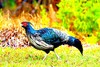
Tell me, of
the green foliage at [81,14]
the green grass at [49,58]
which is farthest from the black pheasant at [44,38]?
the green foliage at [81,14]

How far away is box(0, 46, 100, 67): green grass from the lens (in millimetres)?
11320

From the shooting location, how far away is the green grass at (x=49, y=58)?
37.1 ft

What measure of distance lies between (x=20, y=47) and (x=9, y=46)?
30cm

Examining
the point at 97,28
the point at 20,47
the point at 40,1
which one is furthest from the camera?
the point at 40,1

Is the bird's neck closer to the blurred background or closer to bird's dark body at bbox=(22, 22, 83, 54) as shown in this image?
bird's dark body at bbox=(22, 22, 83, 54)

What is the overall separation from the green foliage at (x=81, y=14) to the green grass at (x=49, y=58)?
2091 millimetres

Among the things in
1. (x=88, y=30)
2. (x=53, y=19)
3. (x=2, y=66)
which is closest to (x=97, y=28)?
(x=88, y=30)

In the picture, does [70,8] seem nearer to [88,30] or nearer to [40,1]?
[88,30]

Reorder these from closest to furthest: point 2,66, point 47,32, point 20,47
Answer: point 2,66, point 47,32, point 20,47

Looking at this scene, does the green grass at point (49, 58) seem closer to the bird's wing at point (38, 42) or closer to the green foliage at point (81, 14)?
the bird's wing at point (38, 42)

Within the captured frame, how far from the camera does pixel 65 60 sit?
466 inches

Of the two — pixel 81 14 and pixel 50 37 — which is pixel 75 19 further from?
pixel 50 37

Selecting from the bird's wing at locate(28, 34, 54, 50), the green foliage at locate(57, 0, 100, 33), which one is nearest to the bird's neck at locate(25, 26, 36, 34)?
the bird's wing at locate(28, 34, 54, 50)

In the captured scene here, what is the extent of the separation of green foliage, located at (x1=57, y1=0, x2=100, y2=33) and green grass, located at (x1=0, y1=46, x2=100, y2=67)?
6.86ft
